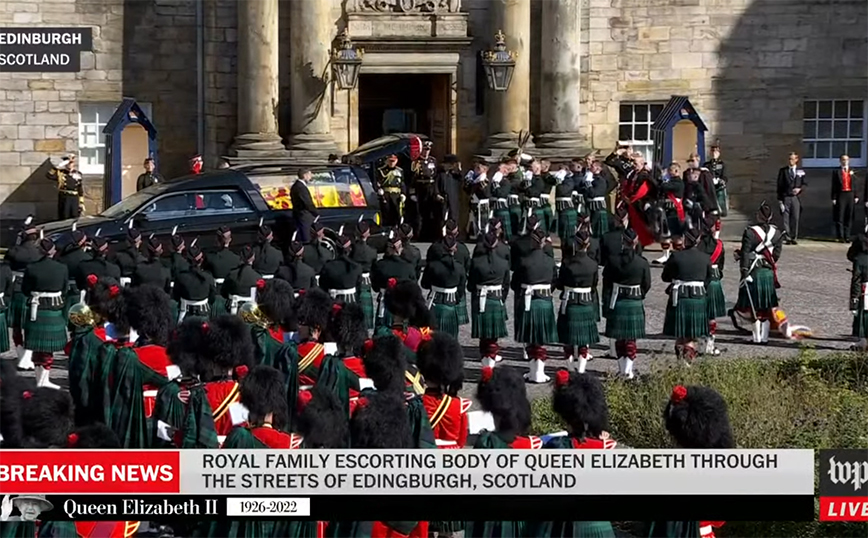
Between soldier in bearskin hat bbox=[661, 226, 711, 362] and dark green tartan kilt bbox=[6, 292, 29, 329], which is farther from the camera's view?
soldier in bearskin hat bbox=[661, 226, 711, 362]

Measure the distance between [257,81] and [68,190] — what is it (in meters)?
2.93

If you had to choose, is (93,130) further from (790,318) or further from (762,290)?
(762,290)

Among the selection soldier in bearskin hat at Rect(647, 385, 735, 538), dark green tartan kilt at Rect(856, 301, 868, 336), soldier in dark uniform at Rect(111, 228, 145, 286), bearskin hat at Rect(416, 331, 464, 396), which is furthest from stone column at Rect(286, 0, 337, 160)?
soldier in bearskin hat at Rect(647, 385, 735, 538)

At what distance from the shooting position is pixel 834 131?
28734 millimetres

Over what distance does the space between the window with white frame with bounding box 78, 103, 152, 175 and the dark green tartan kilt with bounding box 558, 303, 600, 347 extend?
433 inches

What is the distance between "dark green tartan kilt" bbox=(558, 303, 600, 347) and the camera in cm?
1719

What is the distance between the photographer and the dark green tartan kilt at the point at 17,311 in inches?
682

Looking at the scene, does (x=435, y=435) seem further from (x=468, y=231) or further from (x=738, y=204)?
(x=738, y=204)

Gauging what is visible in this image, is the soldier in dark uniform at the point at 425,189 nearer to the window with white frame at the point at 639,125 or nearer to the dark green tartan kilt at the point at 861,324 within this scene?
the window with white frame at the point at 639,125

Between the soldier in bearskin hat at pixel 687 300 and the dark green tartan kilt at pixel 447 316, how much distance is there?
1931 mm

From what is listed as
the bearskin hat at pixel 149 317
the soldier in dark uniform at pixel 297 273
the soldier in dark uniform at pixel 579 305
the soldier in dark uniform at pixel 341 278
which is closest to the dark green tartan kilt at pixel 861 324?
the soldier in dark uniform at pixel 579 305

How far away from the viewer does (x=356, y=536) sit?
10000 millimetres

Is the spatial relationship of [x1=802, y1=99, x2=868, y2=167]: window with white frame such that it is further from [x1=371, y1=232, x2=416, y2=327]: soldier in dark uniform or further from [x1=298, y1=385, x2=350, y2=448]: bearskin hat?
[x1=298, y1=385, x2=350, y2=448]: bearskin hat

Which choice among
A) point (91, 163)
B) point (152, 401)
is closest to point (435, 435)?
point (152, 401)
